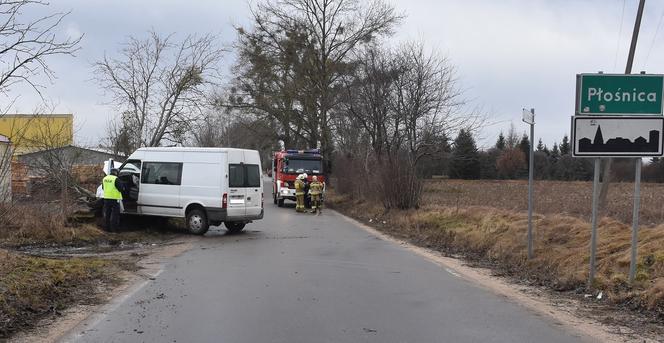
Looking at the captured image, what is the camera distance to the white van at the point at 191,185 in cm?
1681

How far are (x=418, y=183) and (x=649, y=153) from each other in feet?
47.2

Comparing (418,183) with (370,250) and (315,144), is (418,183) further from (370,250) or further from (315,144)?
(315,144)

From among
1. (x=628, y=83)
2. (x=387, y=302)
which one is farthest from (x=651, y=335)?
(x=628, y=83)

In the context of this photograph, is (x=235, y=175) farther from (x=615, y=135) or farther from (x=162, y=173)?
(x=615, y=135)

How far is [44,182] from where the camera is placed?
18359 mm

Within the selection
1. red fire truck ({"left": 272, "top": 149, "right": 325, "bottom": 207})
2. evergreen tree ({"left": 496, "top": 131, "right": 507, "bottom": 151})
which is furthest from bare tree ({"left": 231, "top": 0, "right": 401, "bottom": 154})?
evergreen tree ({"left": 496, "top": 131, "right": 507, "bottom": 151})

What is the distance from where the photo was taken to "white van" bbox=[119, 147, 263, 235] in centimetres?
1681

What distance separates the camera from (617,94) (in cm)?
870

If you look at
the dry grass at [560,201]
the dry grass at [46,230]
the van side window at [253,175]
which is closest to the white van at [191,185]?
the van side window at [253,175]

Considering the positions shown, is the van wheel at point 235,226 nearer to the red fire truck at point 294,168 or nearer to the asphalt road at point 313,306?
the asphalt road at point 313,306

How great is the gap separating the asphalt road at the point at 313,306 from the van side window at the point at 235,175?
4362mm

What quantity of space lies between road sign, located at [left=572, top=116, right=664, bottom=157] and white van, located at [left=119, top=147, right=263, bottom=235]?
10.3m

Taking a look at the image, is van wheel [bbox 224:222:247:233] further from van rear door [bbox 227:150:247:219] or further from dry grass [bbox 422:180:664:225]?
dry grass [bbox 422:180:664:225]

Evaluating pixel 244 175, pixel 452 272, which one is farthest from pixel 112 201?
pixel 452 272
